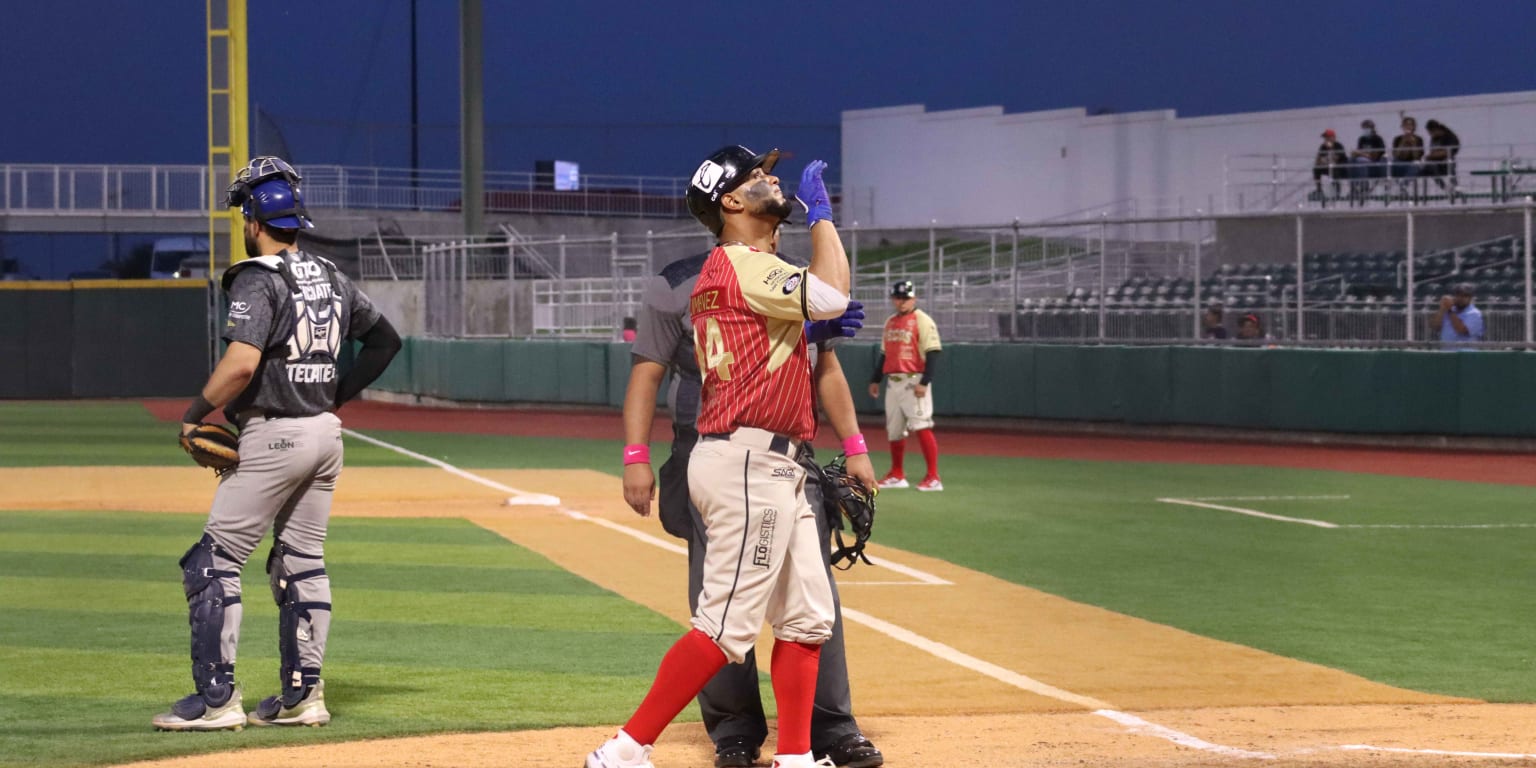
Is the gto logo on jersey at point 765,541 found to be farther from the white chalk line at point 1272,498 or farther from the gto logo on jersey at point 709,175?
the white chalk line at point 1272,498

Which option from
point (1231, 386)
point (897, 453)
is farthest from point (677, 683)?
point (1231, 386)

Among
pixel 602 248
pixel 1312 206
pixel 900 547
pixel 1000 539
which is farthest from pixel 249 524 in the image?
pixel 602 248

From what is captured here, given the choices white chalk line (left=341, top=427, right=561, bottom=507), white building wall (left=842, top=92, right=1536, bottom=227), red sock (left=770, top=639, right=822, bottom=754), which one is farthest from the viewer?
white building wall (left=842, top=92, right=1536, bottom=227)

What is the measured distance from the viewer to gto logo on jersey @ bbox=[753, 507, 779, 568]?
5.16 meters

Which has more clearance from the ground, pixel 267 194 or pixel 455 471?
pixel 267 194

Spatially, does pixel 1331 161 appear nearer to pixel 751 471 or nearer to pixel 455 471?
pixel 455 471

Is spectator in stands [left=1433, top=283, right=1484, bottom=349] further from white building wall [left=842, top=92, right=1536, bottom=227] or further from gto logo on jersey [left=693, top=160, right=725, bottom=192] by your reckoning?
gto logo on jersey [left=693, top=160, right=725, bottom=192]

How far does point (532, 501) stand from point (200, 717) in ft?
28.6

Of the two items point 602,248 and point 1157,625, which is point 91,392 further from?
point 1157,625

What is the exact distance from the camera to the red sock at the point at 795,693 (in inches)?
207

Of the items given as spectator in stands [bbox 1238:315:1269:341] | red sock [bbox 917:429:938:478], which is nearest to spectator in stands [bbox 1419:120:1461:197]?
spectator in stands [bbox 1238:315:1269:341]

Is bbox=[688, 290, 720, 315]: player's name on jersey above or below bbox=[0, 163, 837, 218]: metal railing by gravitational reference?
below

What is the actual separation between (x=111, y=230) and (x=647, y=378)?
4321 cm

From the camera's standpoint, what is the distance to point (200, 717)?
6.21 meters
